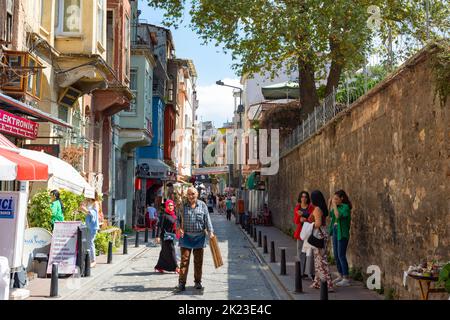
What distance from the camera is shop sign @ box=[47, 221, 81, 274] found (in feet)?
37.8

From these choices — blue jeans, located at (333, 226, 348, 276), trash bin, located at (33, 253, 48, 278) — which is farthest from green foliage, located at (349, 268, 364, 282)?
trash bin, located at (33, 253, 48, 278)

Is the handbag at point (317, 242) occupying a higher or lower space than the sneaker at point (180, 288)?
higher

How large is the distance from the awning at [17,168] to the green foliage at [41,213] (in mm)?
3881

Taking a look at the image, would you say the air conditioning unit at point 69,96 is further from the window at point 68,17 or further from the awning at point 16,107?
the awning at point 16,107

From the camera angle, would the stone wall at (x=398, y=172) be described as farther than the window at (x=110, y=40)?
No

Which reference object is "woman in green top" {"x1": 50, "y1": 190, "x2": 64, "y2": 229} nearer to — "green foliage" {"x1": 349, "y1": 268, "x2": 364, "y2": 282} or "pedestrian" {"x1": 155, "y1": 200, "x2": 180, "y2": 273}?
"pedestrian" {"x1": 155, "y1": 200, "x2": 180, "y2": 273}

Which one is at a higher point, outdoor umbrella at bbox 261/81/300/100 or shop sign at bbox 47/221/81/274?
outdoor umbrella at bbox 261/81/300/100

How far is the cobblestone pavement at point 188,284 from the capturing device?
9945mm

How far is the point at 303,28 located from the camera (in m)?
19.6

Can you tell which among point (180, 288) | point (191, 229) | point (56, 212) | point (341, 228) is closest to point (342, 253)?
point (341, 228)

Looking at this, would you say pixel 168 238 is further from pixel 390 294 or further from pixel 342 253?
pixel 390 294

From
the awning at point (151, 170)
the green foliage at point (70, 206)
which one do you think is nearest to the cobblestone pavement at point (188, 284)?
the green foliage at point (70, 206)

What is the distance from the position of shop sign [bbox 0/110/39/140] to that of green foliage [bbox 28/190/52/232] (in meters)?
1.42
